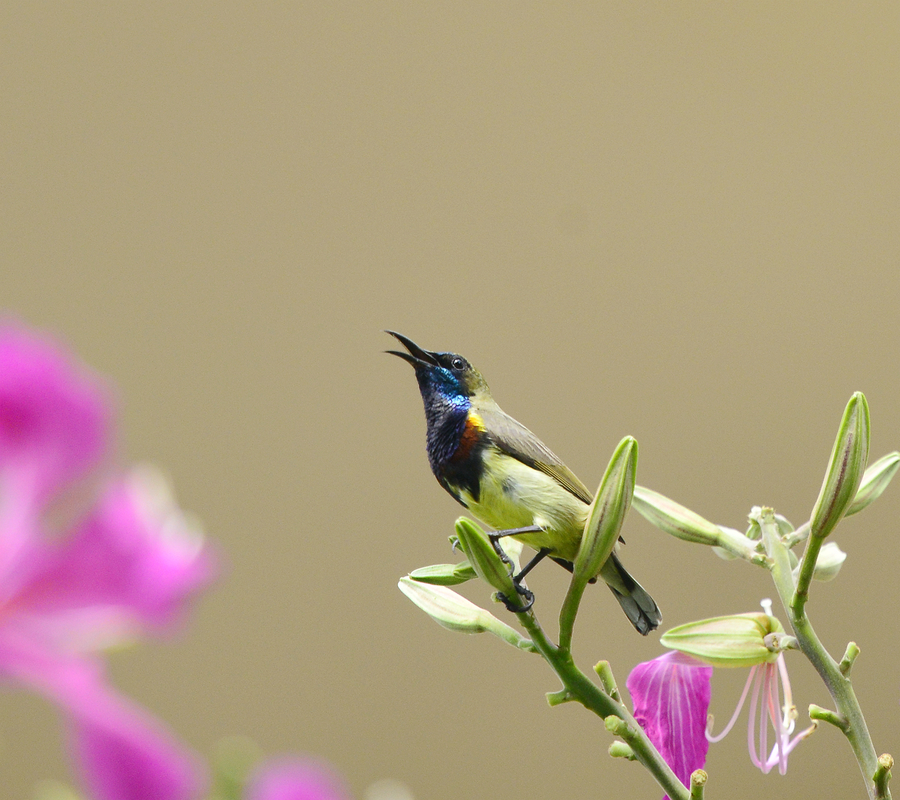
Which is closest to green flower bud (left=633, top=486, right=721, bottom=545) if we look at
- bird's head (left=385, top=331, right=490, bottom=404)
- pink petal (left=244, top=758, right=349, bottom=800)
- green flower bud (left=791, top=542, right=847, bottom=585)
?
green flower bud (left=791, top=542, right=847, bottom=585)

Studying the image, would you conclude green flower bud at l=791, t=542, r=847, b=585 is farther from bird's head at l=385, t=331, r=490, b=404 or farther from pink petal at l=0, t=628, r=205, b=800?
pink petal at l=0, t=628, r=205, b=800

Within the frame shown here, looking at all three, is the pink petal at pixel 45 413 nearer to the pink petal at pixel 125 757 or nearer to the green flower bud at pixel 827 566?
the pink petal at pixel 125 757

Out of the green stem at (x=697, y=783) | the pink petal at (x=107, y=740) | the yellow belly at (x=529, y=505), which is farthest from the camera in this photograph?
the yellow belly at (x=529, y=505)

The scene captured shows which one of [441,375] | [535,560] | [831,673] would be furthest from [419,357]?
[831,673]

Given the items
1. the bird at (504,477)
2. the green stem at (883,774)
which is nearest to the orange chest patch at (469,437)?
the bird at (504,477)

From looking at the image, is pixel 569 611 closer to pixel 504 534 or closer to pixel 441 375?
pixel 504 534

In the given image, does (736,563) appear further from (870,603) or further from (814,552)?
(814,552)

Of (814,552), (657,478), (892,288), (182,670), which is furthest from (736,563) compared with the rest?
(814,552)
